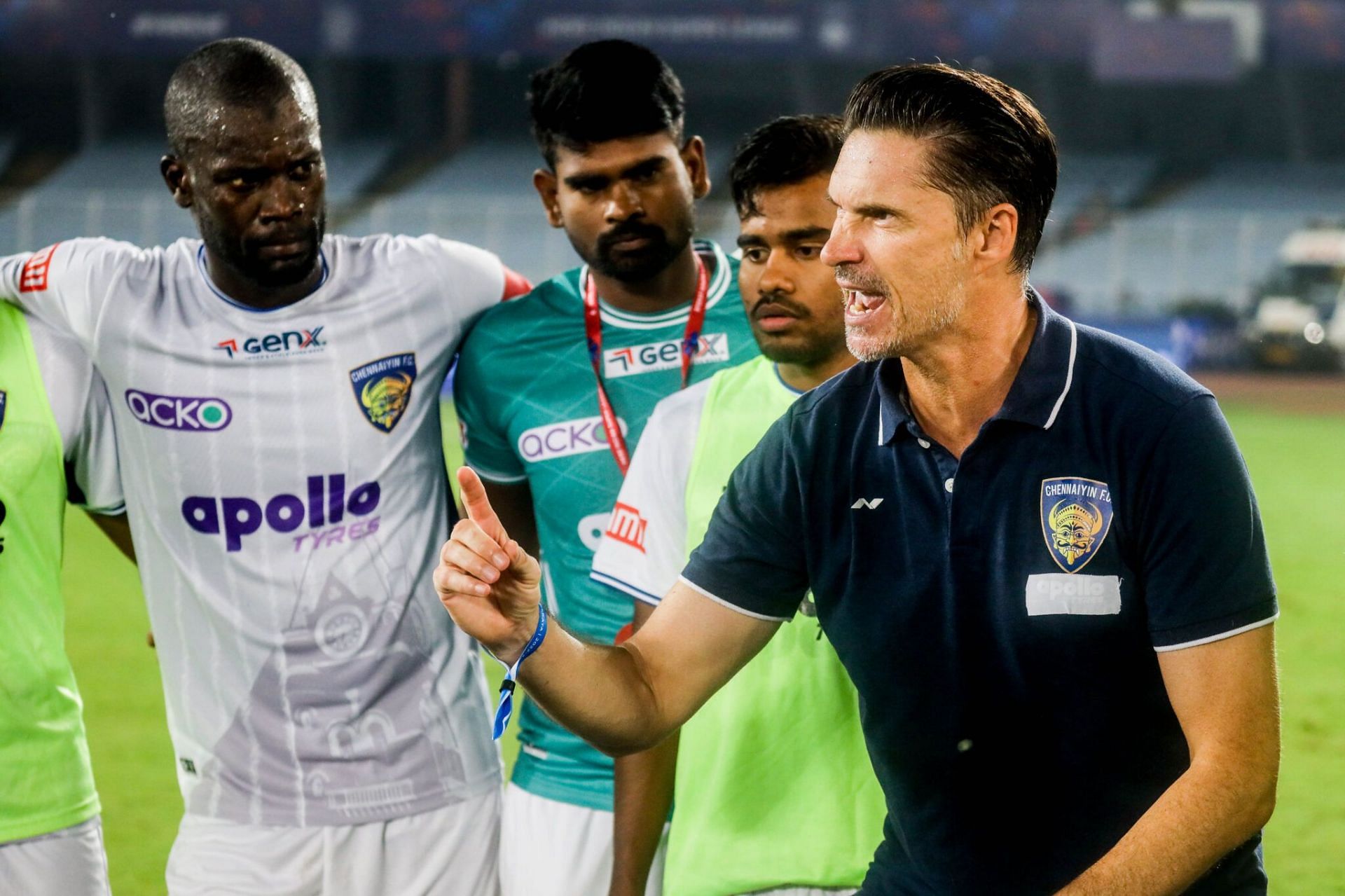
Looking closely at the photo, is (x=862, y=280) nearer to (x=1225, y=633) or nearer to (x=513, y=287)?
(x=1225, y=633)

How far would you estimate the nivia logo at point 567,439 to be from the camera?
3623 mm

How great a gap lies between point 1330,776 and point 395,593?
4.76m

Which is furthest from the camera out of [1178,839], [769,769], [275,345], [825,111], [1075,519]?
[825,111]

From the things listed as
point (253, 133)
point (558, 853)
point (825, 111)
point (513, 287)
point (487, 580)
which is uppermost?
point (253, 133)

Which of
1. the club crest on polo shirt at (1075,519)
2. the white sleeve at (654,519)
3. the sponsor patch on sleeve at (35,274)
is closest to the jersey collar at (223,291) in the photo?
the sponsor patch on sleeve at (35,274)

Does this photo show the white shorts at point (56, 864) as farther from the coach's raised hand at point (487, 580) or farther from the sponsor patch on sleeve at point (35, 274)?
the coach's raised hand at point (487, 580)

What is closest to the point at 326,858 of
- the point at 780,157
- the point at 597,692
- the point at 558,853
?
the point at 558,853

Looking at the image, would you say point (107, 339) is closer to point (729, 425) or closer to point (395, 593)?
point (395, 593)

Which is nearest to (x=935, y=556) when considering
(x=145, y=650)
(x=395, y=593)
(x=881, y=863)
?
(x=881, y=863)

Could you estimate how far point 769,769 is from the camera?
2.90 m

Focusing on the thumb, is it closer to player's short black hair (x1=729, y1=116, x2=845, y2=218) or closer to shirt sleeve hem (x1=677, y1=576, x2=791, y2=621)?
shirt sleeve hem (x1=677, y1=576, x2=791, y2=621)

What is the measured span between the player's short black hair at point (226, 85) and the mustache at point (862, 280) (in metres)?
1.44

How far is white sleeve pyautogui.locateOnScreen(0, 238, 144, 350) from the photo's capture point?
3.45 metres

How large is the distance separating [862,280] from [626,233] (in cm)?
124
